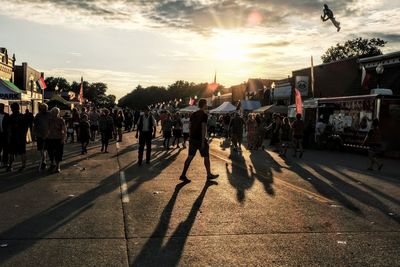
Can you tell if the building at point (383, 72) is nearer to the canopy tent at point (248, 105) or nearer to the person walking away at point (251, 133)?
the person walking away at point (251, 133)

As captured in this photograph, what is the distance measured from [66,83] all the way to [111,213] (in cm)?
16485

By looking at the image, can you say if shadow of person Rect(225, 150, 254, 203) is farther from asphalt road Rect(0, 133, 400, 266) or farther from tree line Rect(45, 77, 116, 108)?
tree line Rect(45, 77, 116, 108)

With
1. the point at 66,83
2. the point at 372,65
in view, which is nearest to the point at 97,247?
the point at 372,65

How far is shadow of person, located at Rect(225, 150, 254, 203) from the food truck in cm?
909

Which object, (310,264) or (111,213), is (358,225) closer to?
(310,264)

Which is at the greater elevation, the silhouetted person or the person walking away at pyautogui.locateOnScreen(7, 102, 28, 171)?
the silhouetted person

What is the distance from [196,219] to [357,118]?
18680mm

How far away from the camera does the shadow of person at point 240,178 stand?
10285mm

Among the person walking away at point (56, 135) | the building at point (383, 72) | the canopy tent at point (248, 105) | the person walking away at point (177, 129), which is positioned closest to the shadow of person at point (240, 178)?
the person walking away at point (56, 135)

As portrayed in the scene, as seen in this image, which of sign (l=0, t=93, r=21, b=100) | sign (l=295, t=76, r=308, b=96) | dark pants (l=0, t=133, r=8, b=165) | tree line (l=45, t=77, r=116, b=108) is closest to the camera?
dark pants (l=0, t=133, r=8, b=165)

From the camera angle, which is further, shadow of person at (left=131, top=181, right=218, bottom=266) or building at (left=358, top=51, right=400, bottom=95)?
building at (left=358, top=51, right=400, bottom=95)

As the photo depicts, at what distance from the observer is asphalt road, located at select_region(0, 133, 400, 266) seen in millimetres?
5777

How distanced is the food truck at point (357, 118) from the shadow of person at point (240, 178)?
9091 millimetres

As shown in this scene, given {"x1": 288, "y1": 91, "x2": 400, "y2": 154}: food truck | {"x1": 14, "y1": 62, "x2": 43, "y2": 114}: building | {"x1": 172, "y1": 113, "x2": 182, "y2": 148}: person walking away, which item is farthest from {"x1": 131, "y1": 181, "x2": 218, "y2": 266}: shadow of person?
{"x1": 14, "y1": 62, "x2": 43, "y2": 114}: building
